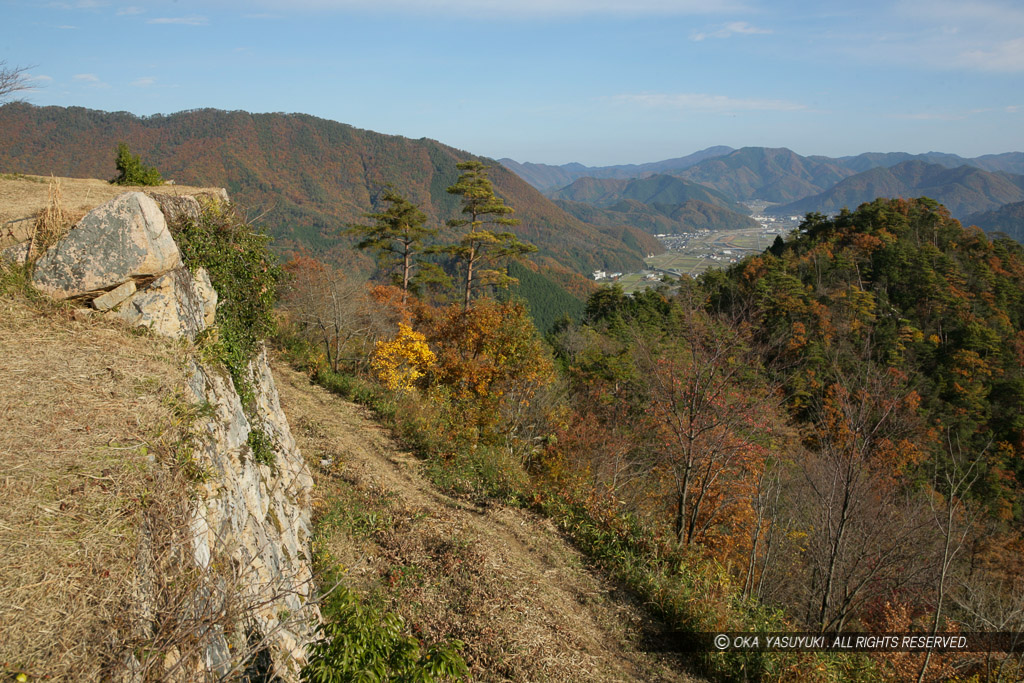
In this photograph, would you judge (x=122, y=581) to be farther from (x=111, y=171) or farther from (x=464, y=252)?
(x=111, y=171)

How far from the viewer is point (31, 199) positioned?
748 centimetres

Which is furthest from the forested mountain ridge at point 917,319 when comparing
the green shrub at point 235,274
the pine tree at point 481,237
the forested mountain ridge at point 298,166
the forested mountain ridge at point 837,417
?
the forested mountain ridge at point 298,166

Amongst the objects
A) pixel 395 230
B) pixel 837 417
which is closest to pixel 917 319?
pixel 837 417

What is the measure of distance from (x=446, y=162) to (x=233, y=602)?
673 feet

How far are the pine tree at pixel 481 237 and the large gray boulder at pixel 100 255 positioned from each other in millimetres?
16380

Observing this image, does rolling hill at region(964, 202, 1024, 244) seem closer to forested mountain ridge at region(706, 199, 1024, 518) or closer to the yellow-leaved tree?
forested mountain ridge at region(706, 199, 1024, 518)

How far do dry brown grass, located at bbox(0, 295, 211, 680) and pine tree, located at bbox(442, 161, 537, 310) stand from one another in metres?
17.5

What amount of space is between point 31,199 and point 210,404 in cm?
543

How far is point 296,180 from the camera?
16100cm

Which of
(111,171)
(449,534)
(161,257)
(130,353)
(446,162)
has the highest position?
(446,162)

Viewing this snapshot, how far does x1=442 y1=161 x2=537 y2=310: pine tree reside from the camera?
869 inches

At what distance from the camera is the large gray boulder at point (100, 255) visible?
5543 mm

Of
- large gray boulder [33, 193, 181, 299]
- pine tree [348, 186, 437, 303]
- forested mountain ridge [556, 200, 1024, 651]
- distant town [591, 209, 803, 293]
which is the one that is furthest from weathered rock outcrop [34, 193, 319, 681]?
distant town [591, 209, 803, 293]

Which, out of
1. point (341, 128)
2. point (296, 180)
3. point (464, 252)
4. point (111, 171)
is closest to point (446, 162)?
point (341, 128)
